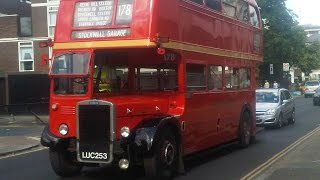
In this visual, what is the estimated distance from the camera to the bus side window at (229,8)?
547 inches

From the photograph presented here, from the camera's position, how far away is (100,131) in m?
9.74

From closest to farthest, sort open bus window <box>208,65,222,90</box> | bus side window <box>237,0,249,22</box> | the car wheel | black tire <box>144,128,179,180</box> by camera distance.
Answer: black tire <box>144,128,179,180</box> → open bus window <box>208,65,222,90</box> → bus side window <box>237,0,249,22</box> → the car wheel

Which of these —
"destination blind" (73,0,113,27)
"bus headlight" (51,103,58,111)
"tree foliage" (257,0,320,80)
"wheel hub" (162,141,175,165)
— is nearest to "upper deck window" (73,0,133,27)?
"destination blind" (73,0,113,27)

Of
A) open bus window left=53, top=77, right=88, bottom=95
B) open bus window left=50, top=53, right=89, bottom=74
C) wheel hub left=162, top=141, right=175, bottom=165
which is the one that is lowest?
wheel hub left=162, top=141, right=175, bottom=165

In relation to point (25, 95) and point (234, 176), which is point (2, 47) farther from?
point (234, 176)

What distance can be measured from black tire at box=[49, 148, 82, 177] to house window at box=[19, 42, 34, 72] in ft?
105

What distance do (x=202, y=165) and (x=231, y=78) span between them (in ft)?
10.1

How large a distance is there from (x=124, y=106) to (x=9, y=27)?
112 ft

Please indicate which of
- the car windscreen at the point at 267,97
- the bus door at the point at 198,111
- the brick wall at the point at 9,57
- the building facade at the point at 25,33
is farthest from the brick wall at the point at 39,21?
the bus door at the point at 198,111

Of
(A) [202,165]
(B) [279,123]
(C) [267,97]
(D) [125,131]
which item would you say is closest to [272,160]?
(A) [202,165]

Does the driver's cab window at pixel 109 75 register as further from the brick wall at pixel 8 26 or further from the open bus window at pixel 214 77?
the brick wall at pixel 8 26

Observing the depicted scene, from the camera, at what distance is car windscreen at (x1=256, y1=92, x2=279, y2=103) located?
22.5m

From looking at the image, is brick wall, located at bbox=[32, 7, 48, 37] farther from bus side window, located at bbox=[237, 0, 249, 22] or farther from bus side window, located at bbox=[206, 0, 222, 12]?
bus side window, located at bbox=[206, 0, 222, 12]

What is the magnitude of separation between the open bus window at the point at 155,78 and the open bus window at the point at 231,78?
8.87 feet
